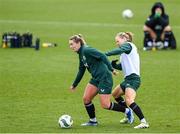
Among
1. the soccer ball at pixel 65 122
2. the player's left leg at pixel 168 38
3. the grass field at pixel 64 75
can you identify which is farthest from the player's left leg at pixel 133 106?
the player's left leg at pixel 168 38

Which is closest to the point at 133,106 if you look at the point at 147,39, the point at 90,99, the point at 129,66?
the point at 129,66

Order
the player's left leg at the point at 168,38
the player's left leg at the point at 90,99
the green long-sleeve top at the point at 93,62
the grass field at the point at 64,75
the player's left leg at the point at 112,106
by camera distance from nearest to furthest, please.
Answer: the green long-sleeve top at the point at 93,62 → the player's left leg at the point at 112,106 → the player's left leg at the point at 90,99 → the grass field at the point at 64,75 → the player's left leg at the point at 168,38

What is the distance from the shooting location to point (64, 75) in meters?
25.3

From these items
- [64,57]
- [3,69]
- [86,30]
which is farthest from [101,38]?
[3,69]

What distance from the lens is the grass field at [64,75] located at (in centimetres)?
1680

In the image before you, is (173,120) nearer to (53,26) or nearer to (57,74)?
(57,74)

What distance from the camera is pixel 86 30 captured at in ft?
134

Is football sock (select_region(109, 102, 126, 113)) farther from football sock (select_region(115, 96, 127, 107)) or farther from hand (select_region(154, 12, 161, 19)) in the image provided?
hand (select_region(154, 12, 161, 19))

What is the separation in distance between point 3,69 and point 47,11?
25.1 m

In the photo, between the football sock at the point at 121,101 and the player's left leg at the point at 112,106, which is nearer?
the player's left leg at the point at 112,106

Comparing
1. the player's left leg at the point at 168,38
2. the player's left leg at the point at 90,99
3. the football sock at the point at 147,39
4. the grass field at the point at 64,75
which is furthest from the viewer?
the football sock at the point at 147,39

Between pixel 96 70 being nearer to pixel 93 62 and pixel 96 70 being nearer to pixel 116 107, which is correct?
pixel 93 62

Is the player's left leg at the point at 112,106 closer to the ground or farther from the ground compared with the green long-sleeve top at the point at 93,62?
closer to the ground

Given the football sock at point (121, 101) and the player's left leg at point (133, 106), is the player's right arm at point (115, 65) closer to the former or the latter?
the player's left leg at point (133, 106)
